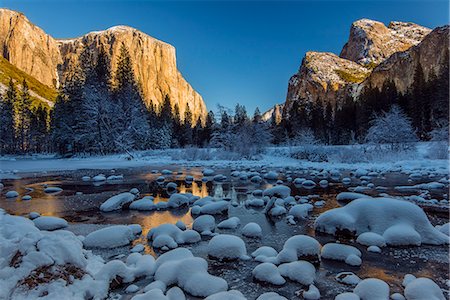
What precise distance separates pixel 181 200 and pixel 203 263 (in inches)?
165

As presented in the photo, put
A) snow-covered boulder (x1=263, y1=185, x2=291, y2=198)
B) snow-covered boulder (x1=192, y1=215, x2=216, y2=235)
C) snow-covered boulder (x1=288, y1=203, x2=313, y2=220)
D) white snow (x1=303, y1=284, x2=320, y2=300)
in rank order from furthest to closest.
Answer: snow-covered boulder (x1=263, y1=185, x2=291, y2=198) < snow-covered boulder (x1=288, y1=203, x2=313, y2=220) < snow-covered boulder (x1=192, y1=215, x2=216, y2=235) < white snow (x1=303, y1=284, x2=320, y2=300)

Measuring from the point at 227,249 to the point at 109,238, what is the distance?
1959 mm

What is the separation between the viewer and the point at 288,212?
256 inches

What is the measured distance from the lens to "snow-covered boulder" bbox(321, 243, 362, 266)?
Answer: 12.2ft

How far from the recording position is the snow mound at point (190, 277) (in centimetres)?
301

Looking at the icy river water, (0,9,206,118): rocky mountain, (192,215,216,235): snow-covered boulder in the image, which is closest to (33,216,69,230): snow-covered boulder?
the icy river water

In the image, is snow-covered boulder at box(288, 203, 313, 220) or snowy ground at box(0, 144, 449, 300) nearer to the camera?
snowy ground at box(0, 144, 449, 300)

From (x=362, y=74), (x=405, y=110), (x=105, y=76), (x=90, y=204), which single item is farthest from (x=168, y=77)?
(x=90, y=204)

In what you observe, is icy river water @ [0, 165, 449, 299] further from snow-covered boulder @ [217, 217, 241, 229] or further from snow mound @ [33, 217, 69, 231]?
snow-covered boulder @ [217, 217, 241, 229]

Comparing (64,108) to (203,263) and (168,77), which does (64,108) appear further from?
(168,77)

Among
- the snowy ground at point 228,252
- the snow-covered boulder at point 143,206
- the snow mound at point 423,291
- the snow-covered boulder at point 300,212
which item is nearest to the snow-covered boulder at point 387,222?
the snowy ground at point 228,252

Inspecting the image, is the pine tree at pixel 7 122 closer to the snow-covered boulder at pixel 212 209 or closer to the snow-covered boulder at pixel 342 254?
the snow-covered boulder at pixel 212 209

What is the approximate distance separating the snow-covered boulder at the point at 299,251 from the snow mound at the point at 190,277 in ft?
3.29

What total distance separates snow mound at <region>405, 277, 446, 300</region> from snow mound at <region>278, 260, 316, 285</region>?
941mm
